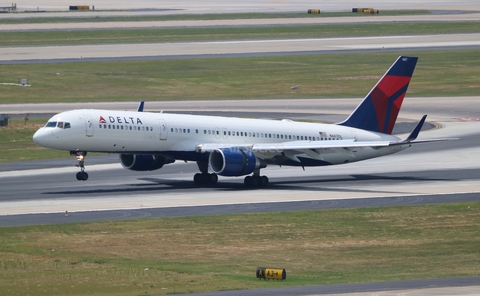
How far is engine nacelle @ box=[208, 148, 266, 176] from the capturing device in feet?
194

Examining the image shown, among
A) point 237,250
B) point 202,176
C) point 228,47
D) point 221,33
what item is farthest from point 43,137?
point 221,33

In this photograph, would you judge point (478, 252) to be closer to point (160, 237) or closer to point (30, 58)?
point (160, 237)

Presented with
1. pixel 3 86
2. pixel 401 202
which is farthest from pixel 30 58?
A: pixel 401 202

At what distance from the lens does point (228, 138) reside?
202 feet

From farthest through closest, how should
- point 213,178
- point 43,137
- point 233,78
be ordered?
point 233,78, point 213,178, point 43,137

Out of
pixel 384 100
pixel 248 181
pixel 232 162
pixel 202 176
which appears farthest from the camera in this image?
pixel 384 100

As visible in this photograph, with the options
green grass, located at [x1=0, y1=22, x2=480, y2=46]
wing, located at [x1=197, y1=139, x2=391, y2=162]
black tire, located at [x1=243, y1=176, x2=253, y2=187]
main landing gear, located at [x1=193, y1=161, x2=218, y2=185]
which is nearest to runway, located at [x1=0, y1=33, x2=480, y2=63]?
green grass, located at [x1=0, y1=22, x2=480, y2=46]

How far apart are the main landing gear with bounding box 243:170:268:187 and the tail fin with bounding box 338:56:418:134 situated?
8423mm

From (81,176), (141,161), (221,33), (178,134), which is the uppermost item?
(221,33)

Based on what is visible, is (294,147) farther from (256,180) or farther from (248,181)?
(248,181)

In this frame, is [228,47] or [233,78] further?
[228,47]

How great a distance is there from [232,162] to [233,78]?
61.4 meters

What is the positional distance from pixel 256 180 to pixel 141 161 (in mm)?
7038

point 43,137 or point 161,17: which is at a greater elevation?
point 161,17
